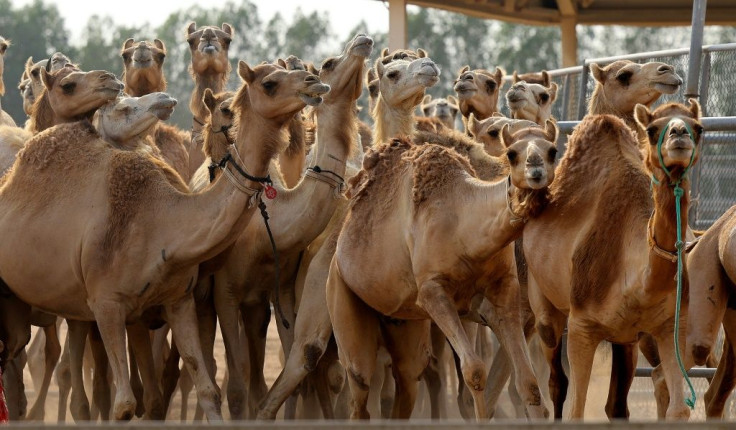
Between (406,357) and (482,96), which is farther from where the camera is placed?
(482,96)

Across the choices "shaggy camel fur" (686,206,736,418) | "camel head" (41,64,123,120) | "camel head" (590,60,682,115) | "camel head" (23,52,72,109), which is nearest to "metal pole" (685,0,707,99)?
"camel head" (590,60,682,115)

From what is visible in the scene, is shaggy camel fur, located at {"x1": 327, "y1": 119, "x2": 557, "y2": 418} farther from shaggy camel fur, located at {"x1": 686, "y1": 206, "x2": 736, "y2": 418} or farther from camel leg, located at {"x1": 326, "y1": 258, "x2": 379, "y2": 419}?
shaggy camel fur, located at {"x1": 686, "y1": 206, "x2": 736, "y2": 418}

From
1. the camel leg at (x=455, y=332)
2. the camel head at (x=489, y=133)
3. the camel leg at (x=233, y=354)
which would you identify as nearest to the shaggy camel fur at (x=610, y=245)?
the camel leg at (x=455, y=332)

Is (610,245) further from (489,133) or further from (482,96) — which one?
(482,96)

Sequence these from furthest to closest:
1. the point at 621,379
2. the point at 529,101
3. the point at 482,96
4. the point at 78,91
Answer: the point at 482,96 → the point at 529,101 → the point at 78,91 → the point at 621,379

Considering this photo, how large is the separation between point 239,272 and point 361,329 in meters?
1.23

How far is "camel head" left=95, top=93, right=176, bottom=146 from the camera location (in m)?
9.86

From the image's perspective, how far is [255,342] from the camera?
10398 mm

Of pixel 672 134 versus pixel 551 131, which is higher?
pixel 672 134

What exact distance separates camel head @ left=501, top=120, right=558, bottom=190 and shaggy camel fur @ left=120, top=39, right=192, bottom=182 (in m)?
4.45

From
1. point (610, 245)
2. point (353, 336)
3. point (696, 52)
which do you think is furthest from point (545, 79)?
point (610, 245)

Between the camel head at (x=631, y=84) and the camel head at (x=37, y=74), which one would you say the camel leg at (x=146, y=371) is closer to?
the camel head at (x=37, y=74)

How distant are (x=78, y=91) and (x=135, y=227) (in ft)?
5.08

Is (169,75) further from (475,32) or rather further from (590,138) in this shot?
(590,138)
